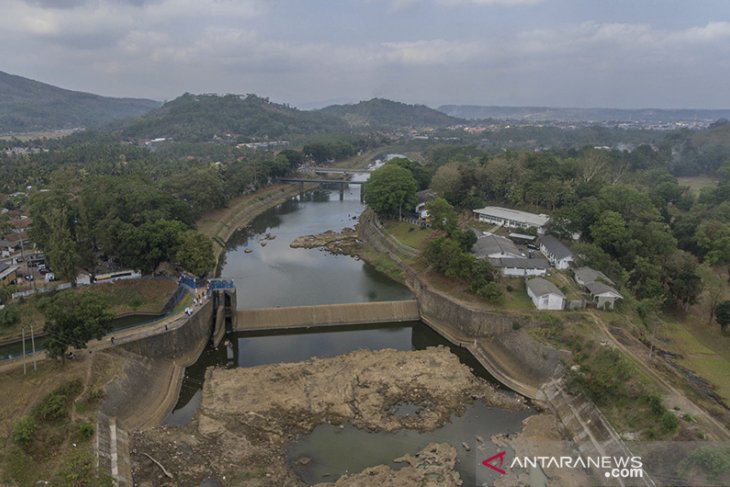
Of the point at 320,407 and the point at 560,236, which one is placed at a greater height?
the point at 560,236

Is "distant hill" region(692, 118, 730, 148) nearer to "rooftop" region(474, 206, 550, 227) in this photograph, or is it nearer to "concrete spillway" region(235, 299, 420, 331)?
"rooftop" region(474, 206, 550, 227)

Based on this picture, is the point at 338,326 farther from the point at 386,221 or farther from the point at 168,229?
the point at 386,221

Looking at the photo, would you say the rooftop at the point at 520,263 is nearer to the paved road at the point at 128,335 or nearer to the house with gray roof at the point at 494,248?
the house with gray roof at the point at 494,248

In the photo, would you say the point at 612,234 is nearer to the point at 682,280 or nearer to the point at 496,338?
the point at 682,280

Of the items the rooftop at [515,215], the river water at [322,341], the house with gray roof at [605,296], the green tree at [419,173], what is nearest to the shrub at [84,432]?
the river water at [322,341]

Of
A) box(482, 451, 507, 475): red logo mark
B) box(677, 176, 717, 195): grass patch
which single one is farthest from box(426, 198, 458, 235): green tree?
box(677, 176, 717, 195): grass patch

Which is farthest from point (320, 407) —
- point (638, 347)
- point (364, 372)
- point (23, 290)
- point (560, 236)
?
point (560, 236)

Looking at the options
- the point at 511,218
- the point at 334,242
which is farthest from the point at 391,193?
the point at 511,218
